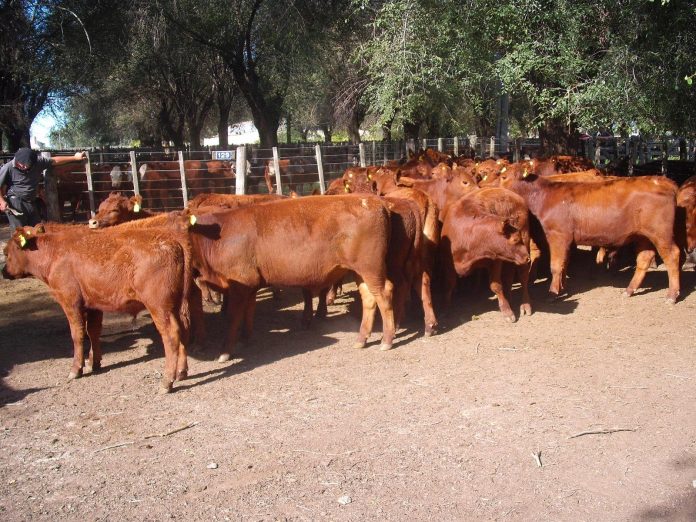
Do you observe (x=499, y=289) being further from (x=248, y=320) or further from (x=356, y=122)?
(x=356, y=122)

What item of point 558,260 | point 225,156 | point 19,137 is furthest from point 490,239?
point 19,137

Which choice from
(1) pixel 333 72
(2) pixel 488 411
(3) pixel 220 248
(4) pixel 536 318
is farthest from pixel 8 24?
(2) pixel 488 411

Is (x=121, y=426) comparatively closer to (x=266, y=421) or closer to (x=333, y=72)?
(x=266, y=421)

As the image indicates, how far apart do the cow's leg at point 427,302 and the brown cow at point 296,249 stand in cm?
63

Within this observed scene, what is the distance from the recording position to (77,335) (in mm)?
6891

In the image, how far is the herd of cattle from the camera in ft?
21.9

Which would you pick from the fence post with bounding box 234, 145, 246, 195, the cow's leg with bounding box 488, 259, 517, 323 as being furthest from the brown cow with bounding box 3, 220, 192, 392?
the fence post with bounding box 234, 145, 246, 195

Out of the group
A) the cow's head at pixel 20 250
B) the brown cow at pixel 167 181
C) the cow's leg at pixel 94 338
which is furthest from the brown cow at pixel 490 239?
the brown cow at pixel 167 181

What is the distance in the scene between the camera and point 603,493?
14.6 feet

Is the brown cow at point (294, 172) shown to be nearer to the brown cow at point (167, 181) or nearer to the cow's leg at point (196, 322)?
the brown cow at point (167, 181)

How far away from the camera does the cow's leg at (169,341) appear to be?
6410mm

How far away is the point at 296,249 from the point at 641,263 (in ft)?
16.1

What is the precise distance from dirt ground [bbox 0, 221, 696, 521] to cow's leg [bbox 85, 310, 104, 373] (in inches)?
5.1

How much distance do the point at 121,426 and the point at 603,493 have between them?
11.9ft
